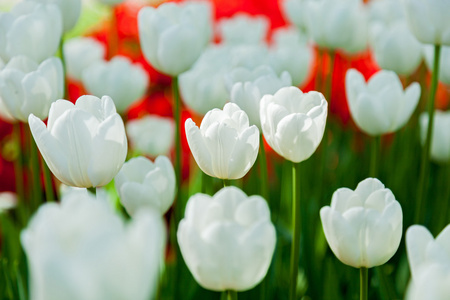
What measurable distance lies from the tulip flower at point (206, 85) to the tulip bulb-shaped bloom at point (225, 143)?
1.16 feet

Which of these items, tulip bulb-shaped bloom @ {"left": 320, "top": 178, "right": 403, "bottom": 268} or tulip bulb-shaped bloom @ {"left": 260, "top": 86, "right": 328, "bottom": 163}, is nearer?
tulip bulb-shaped bloom @ {"left": 320, "top": 178, "right": 403, "bottom": 268}

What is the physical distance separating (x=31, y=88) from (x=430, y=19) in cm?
65

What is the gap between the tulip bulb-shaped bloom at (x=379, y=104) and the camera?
101 centimetres

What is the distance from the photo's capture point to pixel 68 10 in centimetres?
111

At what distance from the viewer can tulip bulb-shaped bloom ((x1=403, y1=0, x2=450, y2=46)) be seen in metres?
0.99

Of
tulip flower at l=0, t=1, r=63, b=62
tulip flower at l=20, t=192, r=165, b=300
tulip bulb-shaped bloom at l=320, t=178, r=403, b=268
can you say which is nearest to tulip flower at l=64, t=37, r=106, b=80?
tulip flower at l=0, t=1, r=63, b=62

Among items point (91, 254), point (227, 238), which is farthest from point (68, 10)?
point (91, 254)

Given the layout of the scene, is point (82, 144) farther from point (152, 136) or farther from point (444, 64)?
point (444, 64)

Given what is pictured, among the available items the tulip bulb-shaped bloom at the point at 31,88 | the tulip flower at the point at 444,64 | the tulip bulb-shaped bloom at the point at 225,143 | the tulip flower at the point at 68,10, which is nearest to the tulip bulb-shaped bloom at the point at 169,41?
the tulip flower at the point at 68,10

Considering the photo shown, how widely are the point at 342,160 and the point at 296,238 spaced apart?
803 millimetres

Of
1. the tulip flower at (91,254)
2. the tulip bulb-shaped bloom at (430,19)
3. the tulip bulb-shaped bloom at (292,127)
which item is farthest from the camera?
the tulip bulb-shaped bloom at (430,19)

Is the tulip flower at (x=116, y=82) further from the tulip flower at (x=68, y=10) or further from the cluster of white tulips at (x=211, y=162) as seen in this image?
the tulip flower at (x=68, y=10)

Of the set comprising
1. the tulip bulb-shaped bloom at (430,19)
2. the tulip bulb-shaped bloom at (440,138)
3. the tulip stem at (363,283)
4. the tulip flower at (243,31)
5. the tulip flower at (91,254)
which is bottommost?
the tulip bulb-shaped bloom at (440,138)

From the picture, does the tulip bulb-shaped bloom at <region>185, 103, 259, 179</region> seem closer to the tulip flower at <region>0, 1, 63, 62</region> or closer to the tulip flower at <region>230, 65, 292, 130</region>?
the tulip flower at <region>230, 65, 292, 130</region>
